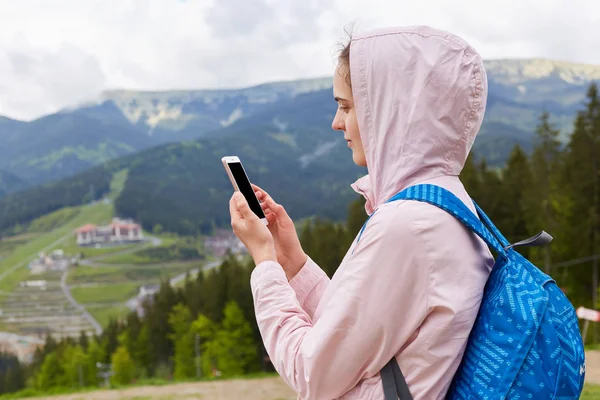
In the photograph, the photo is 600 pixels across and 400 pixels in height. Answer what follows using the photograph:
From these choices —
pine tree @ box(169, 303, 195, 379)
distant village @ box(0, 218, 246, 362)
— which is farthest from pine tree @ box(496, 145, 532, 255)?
distant village @ box(0, 218, 246, 362)

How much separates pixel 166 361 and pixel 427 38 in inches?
1958

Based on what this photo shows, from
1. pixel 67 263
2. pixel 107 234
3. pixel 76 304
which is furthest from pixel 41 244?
pixel 76 304

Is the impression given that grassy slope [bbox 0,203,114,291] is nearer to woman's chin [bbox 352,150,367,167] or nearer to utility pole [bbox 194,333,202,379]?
utility pole [bbox 194,333,202,379]

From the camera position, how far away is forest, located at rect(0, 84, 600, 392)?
26688 millimetres

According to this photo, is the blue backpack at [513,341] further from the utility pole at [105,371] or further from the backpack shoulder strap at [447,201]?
the utility pole at [105,371]

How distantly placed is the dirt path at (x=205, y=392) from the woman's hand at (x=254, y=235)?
368 inches

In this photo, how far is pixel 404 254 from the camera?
1.24 m

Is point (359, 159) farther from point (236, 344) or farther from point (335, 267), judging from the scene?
point (236, 344)

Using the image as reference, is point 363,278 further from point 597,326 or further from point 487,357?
point 597,326

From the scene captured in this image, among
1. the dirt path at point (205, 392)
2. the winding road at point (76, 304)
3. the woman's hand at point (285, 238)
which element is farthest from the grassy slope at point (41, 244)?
the woman's hand at point (285, 238)

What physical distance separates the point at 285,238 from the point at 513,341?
2.89ft

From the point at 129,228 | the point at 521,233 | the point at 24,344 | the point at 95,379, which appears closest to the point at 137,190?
the point at 129,228

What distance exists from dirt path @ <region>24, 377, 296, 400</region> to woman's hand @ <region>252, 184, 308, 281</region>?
905 centimetres

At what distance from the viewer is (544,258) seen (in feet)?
91.2
